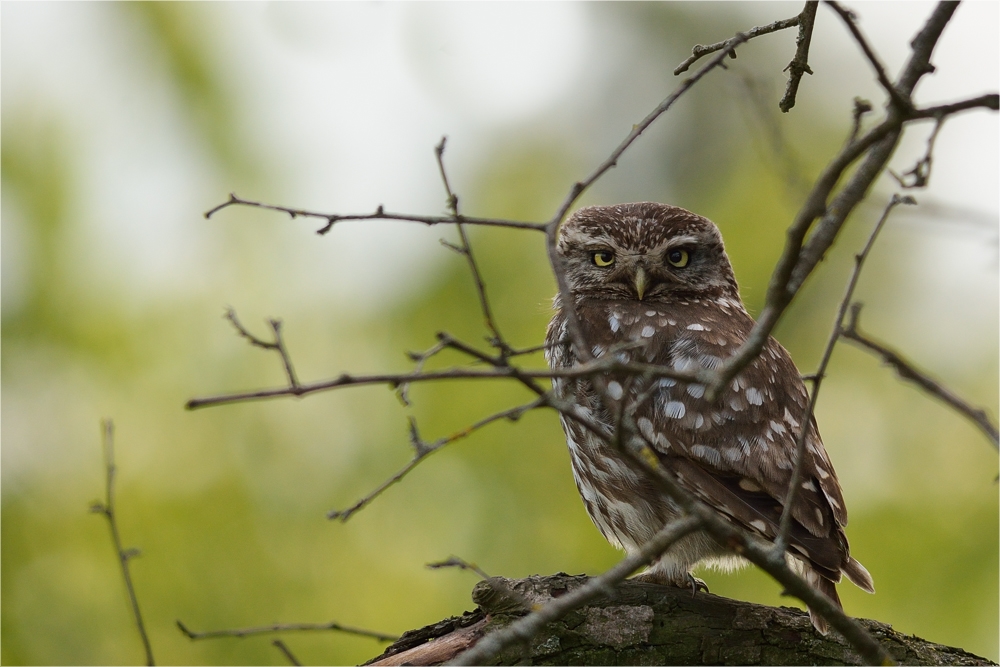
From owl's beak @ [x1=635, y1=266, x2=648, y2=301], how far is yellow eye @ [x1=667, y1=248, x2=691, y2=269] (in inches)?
7.7

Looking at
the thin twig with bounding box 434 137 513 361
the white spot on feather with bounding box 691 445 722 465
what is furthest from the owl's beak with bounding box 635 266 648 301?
the thin twig with bounding box 434 137 513 361

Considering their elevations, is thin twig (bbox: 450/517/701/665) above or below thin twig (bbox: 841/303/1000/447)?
below

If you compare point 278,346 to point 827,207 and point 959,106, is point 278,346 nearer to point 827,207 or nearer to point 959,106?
point 827,207

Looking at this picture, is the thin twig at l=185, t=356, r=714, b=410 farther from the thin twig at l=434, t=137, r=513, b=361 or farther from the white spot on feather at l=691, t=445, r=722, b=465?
the white spot on feather at l=691, t=445, r=722, b=465

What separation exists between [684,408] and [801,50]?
4.31 ft

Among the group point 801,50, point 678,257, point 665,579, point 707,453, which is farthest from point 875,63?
point 678,257

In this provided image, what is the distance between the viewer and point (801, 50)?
2438mm

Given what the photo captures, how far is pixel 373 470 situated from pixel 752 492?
4628 mm

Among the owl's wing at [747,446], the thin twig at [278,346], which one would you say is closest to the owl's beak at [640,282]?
the owl's wing at [747,446]

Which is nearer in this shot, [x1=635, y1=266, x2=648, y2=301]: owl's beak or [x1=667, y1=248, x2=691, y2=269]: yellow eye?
[x1=635, y1=266, x2=648, y2=301]: owl's beak

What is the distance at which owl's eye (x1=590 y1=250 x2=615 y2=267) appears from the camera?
407 cm

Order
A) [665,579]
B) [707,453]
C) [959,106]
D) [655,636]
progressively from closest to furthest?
[959,106] < [655,636] < [707,453] < [665,579]

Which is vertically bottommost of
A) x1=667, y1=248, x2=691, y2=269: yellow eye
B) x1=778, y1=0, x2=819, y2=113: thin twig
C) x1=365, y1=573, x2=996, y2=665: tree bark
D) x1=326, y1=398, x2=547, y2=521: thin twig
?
x1=365, y1=573, x2=996, y2=665: tree bark

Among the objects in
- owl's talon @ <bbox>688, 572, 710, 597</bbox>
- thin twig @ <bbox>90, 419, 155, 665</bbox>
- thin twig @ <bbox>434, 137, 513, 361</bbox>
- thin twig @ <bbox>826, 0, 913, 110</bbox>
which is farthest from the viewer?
owl's talon @ <bbox>688, 572, 710, 597</bbox>
